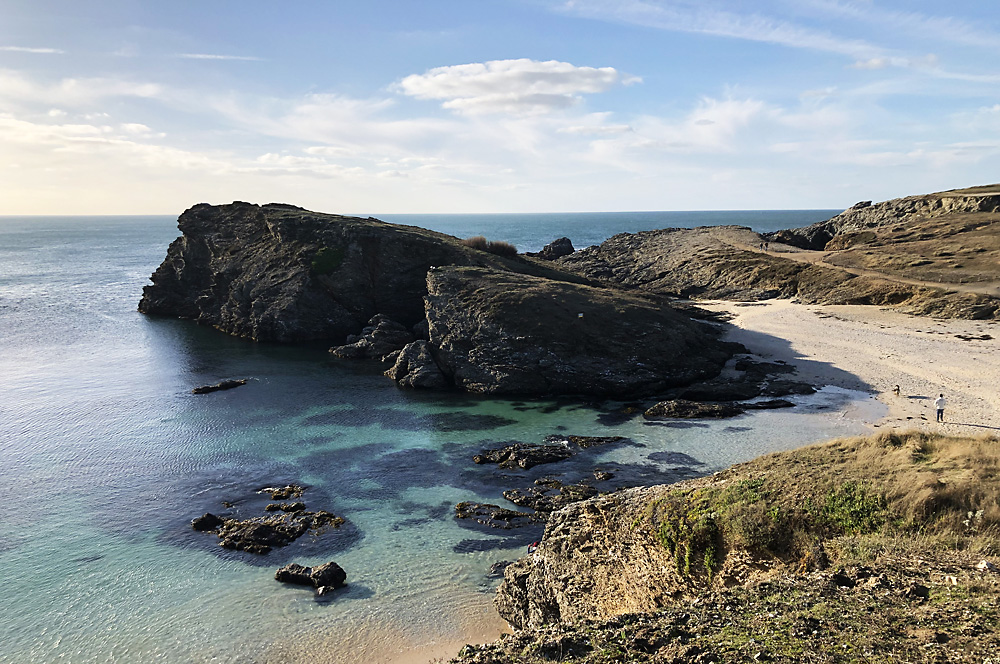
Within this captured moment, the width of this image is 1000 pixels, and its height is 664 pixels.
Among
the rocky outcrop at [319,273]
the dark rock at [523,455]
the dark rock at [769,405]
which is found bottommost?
the dark rock at [523,455]

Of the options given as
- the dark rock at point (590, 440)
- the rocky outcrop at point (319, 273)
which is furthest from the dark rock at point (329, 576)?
the rocky outcrop at point (319, 273)

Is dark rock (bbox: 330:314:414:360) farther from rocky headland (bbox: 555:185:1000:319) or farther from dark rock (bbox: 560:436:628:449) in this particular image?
rocky headland (bbox: 555:185:1000:319)

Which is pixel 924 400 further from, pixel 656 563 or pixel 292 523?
pixel 292 523

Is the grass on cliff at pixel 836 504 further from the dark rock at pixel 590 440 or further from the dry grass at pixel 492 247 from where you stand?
the dry grass at pixel 492 247

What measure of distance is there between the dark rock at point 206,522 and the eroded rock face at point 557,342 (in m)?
21.3

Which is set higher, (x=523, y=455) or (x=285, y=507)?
(x=523, y=455)

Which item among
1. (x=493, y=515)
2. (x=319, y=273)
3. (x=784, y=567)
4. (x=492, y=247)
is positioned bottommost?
(x=493, y=515)

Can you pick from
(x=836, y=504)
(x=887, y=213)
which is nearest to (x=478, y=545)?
(x=836, y=504)

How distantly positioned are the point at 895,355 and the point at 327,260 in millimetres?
52770

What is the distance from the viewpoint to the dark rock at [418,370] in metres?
44.3

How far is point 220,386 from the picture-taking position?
44938 millimetres

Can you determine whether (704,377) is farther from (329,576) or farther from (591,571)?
(329,576)

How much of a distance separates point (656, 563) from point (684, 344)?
33116 millimetres

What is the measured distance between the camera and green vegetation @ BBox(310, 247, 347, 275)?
6262 cm
